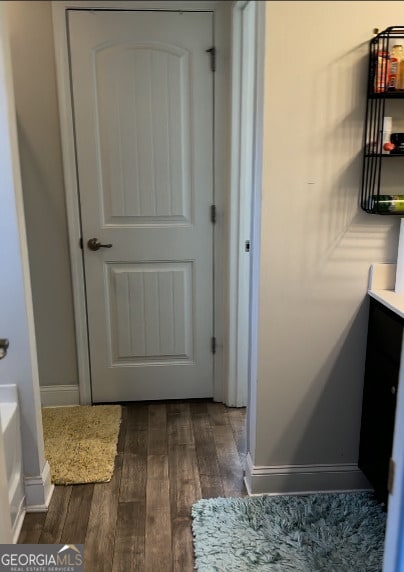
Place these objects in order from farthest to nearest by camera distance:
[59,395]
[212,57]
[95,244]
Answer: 1. [59,395]
2. [95,244]
3. [212,57]

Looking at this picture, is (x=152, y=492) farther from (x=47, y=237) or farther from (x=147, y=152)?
(x=147, y=152)

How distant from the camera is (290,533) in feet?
5.56

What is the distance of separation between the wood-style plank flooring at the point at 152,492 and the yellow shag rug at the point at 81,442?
0.04 m

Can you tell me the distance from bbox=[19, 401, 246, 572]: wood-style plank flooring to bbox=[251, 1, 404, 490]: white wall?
0.29 m

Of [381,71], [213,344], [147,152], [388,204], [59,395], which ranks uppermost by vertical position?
[381,71]

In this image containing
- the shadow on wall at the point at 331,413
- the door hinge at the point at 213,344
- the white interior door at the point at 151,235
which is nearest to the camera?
the shadow on wall at the point at 331,413

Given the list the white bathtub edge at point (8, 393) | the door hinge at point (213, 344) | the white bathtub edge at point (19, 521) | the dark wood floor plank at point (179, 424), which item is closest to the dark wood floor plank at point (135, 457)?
the dark wood floor plank at point (179, 424)

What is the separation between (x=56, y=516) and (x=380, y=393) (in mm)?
1171

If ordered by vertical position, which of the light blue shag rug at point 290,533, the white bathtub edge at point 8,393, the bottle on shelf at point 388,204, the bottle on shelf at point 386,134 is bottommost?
the light blue shag rug at point 290,533

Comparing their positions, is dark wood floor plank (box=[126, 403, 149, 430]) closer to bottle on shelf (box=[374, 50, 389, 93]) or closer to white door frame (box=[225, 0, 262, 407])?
white door frame (box=[225, 0, 262, 407])

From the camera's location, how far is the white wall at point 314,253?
4.78ft

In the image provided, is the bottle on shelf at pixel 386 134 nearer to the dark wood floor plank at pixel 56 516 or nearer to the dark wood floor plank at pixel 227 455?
the dark wood floor plank at pixel 227 455

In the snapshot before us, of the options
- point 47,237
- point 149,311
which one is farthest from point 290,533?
point 47,237

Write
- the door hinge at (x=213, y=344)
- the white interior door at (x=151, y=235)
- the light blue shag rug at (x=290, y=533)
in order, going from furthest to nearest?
the door hinge at (x=213, y=344), the white interior door at (x=151, y=235), the light blue shag rug at (x=290, y=533)
